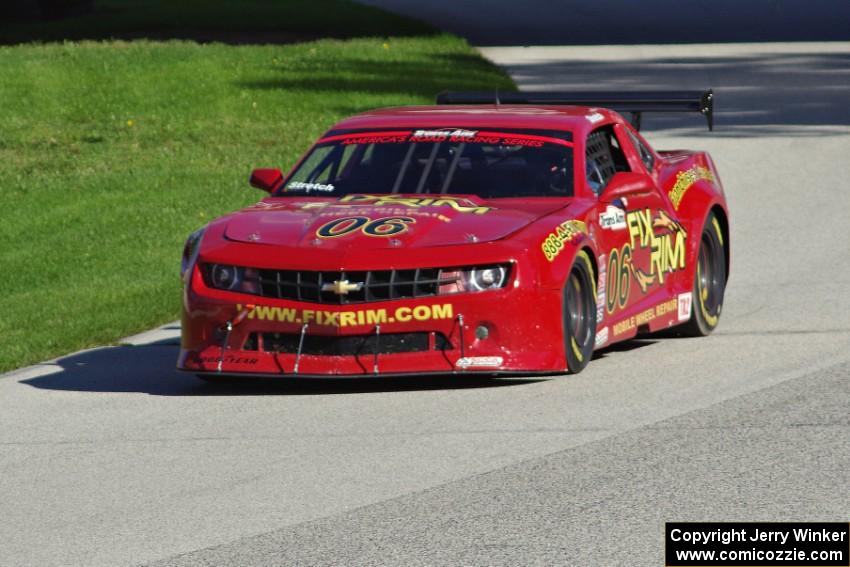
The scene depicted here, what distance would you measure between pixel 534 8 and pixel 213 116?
74.2 feet

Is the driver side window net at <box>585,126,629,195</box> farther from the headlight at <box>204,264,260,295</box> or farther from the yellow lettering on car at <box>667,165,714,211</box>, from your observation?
the headlight at <box>204,264,260,295</box>

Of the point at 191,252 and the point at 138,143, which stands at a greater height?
the point at 191,252

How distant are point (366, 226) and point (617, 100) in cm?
323

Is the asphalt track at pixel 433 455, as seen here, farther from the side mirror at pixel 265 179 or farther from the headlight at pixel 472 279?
the side mirror at pixel 265 179

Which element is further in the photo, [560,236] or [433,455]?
[560,236]

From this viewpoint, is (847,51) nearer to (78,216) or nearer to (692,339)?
(78,216)

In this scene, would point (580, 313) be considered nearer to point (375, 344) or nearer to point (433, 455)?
point (375, 344)

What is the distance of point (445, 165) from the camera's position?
35.0 feet

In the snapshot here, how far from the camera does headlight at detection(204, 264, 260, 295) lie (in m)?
9.55

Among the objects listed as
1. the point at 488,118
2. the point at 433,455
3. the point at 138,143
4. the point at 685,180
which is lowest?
the point at 138,143

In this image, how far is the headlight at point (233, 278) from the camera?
955cm

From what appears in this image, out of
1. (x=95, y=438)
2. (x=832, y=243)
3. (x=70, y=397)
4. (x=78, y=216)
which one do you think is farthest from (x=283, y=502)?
(x=78, y=216)

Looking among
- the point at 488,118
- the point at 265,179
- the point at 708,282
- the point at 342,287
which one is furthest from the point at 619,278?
the point at 265,179

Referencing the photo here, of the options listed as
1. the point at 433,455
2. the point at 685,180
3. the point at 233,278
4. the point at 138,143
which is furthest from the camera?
the point at 138,143
